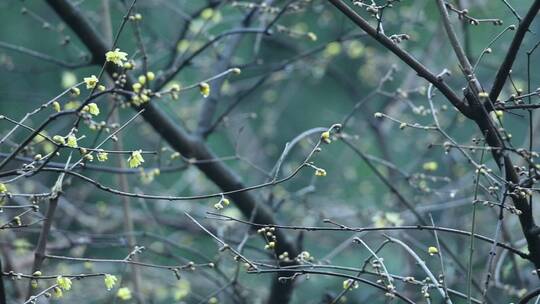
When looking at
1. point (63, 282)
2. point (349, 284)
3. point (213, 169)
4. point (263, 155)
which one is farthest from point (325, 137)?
point (263, 155)

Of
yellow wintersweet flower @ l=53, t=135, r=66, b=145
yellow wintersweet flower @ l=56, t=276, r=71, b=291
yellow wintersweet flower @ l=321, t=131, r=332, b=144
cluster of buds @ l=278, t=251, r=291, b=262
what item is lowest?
yellow wintersweet flower @ l=56, t=276, r=71, b=291

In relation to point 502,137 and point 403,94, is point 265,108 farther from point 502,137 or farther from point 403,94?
point 502,137

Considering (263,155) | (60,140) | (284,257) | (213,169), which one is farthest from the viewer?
(263,155)

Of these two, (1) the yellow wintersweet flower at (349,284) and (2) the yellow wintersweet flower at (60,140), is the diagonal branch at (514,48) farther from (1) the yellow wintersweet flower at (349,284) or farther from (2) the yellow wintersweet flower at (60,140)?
(2) the yellow wintersweet flower at (60,140)

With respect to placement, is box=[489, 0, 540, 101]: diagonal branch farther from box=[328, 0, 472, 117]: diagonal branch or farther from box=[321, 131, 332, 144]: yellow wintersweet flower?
box=[321, 131, 332, 144]: yellow wintersweet flower

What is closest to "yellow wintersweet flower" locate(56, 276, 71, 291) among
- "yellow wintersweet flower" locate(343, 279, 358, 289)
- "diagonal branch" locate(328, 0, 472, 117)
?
"yellow wintersweet flower" locate(343, 279, 358, 289)

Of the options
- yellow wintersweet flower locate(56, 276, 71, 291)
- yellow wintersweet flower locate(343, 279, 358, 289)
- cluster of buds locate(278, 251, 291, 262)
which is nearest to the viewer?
yellow wintersweet flower locate(56, 276, 71, 291)

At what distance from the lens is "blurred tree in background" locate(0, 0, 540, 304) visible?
1996 millimetres

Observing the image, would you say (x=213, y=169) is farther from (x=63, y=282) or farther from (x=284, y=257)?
(x=63, y=282)

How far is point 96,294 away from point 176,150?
1768mm

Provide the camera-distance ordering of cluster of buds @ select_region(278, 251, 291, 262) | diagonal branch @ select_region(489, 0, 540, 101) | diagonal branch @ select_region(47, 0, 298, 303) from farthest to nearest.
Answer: diagonal branch @ select_region(47, 0, 298, 303)
cluster of buds @ select_region(278, 251, 291, 262)
diagonal branch @ select_region(489, 0, 540, 101)

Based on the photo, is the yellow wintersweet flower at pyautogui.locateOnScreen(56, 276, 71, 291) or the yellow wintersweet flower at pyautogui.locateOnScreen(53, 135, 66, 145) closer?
the yellow wintersweet flower at pyautogui.locateOnScreen(53, 135, 66, 145)

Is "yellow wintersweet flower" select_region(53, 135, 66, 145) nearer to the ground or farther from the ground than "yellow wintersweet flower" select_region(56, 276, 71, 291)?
farther from the ground

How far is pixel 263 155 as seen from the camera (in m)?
6.55
